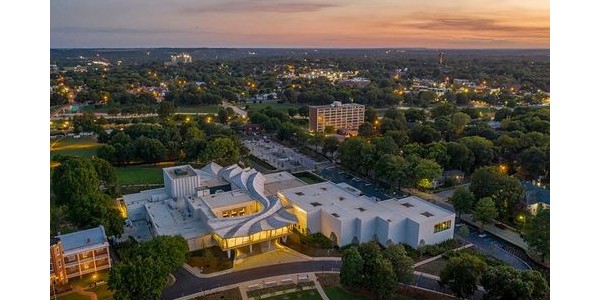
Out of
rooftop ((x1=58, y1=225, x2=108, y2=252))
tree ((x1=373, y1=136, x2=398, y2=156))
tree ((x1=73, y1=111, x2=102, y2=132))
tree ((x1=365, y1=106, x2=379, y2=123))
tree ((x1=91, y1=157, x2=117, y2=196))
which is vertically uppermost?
tree ((x1=365, y1=106, x2=379, y2=123))

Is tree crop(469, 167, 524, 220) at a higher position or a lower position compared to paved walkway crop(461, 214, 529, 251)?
higher

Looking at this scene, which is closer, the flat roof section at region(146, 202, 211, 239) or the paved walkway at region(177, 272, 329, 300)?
the paved walkway at region(177, 272, 329, 300)

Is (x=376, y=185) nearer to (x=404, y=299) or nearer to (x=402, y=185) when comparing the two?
(x=402, y=185)

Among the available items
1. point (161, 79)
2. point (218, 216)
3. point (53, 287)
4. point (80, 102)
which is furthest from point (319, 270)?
point (161, 79)

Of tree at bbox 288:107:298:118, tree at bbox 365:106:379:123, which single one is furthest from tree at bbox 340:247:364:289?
tree at bbox 288:107:298:118

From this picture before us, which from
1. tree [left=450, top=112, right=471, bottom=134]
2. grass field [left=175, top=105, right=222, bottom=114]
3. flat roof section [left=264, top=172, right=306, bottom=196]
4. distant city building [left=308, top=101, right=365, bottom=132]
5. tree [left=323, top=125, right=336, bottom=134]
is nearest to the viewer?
flat roof section [left=264, top=172, right=306, bottom=196]

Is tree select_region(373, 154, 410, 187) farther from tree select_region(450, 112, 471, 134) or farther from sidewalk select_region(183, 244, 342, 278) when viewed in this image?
tree select_region(450, 112, 471, 134)

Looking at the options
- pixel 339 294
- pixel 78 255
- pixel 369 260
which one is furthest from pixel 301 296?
pixel 78 255

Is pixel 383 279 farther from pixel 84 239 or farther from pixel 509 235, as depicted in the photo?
pixel 84 239
